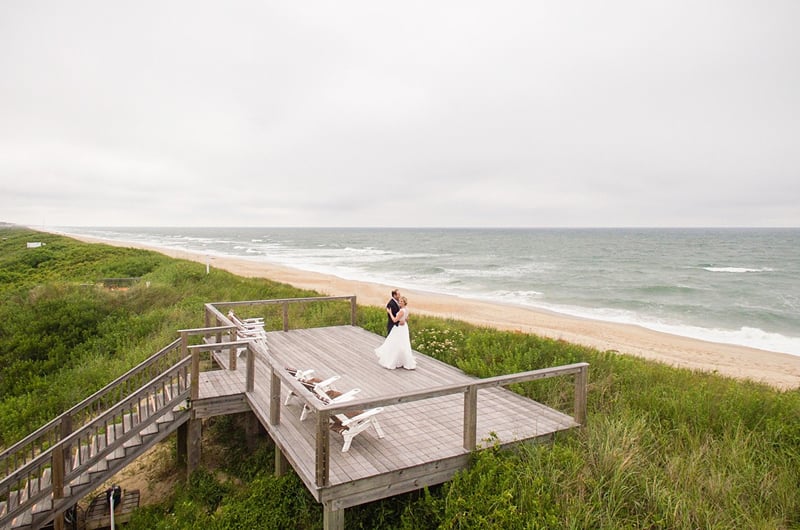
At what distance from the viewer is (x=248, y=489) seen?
667 cm

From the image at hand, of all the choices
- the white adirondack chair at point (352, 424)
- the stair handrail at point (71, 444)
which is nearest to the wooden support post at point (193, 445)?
the stair handrail at point (71, 444)

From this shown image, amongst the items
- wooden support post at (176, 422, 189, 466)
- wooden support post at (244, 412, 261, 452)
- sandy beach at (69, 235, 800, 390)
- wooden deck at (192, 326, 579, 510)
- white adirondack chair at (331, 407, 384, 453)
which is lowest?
sandy beach at (69, 235, 800, 390)

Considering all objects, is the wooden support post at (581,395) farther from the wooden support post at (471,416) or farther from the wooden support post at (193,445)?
the wooden support post at (193,445)

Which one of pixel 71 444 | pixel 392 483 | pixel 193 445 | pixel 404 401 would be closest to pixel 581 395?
pixel 404 401

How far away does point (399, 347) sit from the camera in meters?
8.81

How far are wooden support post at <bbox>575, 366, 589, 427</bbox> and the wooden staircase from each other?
6.26 metres

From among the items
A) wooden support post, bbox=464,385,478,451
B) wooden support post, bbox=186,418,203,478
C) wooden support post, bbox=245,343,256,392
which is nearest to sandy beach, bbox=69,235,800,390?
wooden support post, bbox=464,385,478,451

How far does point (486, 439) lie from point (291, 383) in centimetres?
253

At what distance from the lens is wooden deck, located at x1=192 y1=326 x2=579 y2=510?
16.1ft

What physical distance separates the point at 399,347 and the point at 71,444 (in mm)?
5385

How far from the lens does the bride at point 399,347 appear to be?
8.70m

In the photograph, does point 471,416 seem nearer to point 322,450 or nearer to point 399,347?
point 322,450

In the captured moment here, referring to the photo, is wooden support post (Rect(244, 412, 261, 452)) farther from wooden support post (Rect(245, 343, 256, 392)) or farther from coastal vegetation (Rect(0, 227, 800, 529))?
wooden support post (Rect(245, 343, 256, 392))

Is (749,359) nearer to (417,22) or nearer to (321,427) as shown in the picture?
(321,427)
